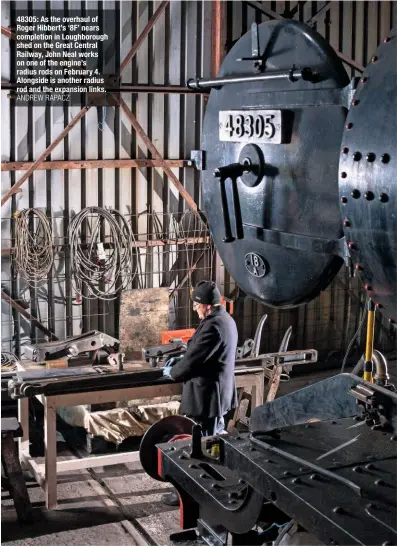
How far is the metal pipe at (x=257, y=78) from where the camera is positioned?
2158 millimetres

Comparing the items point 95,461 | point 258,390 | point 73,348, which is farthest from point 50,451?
point 258,390

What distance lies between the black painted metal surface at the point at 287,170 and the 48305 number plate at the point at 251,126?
0.06 ft

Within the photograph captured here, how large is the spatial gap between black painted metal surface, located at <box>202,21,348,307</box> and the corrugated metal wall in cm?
520

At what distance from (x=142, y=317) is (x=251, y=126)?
18.9 ft

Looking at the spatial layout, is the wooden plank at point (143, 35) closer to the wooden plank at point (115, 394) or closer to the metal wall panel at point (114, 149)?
the metal wall panel at point (114, 149)

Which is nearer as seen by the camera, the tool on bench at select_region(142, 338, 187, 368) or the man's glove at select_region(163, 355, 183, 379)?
the man's glove at select_region(163, 355, 183, 379)

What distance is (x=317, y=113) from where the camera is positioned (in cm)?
215

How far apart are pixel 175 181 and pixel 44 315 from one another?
172cm

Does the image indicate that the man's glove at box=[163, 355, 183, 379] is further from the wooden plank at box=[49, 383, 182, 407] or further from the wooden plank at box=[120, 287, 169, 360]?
the wooden plank at box=[120, 287, 169, 360]

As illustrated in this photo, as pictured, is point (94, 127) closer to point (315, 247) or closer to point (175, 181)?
point (175, 181)

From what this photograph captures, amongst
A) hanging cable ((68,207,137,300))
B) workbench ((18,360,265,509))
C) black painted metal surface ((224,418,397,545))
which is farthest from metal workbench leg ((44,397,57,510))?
black painted metal surface ((224,418,397,545))

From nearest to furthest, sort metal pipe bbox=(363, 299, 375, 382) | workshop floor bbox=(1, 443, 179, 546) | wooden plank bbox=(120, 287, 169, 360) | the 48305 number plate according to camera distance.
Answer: the 48305 number plate
metal pipe bbox=(363, 299, 375, 382)
workshop floor bbox=(1, 443, 179, 546)
wooden plank bbox=(120, 287, 169, 360)

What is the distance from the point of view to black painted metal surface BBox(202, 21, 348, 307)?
2.13m

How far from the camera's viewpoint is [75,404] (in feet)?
19.1
